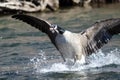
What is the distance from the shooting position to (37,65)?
464 inches

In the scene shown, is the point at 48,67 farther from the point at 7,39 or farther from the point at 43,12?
the point at 43,12

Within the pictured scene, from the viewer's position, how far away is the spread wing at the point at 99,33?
35.4ft

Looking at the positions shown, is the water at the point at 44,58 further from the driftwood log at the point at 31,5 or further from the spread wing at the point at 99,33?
the driftwood log at the point at 31,5

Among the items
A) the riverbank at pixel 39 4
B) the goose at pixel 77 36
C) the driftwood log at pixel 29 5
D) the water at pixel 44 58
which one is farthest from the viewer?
the riverbank at pixel 39 4

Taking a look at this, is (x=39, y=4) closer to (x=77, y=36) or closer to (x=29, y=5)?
(x=29, y=5)

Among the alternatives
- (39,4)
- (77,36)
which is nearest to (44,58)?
(77,36)

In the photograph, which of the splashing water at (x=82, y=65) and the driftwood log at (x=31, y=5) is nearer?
the splashing water at (x=82, y=65)

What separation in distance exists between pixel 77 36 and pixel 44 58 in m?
2.11

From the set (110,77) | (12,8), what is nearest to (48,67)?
(110,77)

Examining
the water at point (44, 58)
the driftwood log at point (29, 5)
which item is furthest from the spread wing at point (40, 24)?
the driftwood log at point (29, 5)

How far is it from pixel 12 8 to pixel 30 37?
17.3ft

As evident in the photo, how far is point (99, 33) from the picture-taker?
36.1 feet

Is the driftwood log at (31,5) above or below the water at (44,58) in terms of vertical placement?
below

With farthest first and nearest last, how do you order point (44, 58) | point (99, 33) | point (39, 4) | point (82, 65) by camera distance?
point (39, 4) → point (44, 58) → point (99, 33) → point (82, 65)
